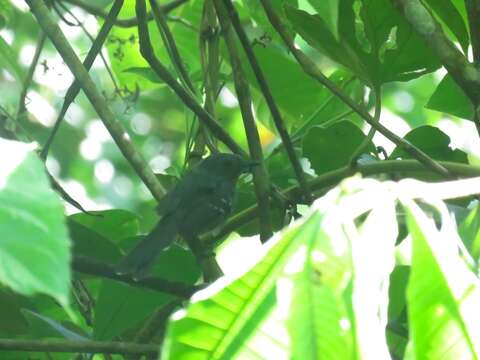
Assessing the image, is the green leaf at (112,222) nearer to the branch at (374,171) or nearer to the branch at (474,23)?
the branch at (374,171)

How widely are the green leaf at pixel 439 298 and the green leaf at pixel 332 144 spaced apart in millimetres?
1076

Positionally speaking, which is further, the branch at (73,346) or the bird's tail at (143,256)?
the bird's tail at (143,256)

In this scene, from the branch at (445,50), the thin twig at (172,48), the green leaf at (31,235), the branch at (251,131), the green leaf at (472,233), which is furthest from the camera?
the thin twig at (172,48)

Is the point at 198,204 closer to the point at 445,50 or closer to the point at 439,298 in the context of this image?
the point at 445,50

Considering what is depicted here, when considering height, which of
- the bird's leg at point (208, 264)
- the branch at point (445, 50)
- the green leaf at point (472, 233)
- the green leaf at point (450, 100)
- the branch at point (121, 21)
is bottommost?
the green leaf at point (472, 233)

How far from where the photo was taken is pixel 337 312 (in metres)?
0.76

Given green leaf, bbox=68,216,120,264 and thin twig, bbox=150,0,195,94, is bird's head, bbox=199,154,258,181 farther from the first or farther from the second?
green leaf, bbox=68,216,120,264

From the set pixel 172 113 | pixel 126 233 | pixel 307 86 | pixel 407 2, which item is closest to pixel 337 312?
pixel 407 2

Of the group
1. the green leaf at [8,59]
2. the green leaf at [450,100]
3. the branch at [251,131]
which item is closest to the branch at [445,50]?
the green leaf at [450,100]

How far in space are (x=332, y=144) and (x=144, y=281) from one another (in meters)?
0.46

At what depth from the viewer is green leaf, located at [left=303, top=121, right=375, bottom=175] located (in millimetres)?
1843

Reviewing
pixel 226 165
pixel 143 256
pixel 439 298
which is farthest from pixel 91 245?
pixel 439 298

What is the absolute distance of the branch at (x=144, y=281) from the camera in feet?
5.32

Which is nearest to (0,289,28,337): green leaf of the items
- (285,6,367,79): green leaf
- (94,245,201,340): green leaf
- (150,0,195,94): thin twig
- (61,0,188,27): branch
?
(94,245,201,340): green leaf
